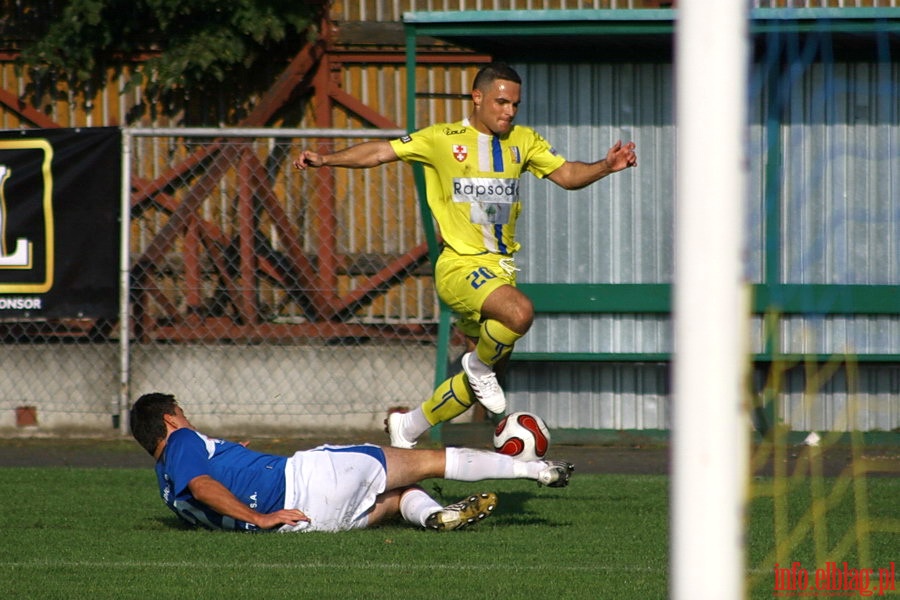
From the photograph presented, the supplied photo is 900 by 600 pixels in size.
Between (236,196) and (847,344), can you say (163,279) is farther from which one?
(847,344)

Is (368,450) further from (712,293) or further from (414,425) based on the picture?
(712,293)

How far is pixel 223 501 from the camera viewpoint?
6.09m

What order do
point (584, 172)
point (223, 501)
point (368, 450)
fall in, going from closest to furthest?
point (223, 501)
point (368, 450)
point (584, 172)

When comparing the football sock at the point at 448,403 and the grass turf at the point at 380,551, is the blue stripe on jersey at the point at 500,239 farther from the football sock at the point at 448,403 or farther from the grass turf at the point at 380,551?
the grass turf at the point at 380,551

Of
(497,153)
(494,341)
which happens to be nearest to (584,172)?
(497,153)

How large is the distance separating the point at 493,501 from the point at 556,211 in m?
4.48

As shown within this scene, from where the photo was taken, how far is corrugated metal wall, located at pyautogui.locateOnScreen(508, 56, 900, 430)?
9.98 metres

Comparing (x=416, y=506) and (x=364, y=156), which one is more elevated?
(x=364, y=156)

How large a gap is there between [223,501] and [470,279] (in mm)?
1955

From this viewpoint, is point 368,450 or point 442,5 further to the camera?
point 442,5

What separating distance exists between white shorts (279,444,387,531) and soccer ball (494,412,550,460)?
2.27ft

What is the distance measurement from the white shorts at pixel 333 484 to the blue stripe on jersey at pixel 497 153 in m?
1.85

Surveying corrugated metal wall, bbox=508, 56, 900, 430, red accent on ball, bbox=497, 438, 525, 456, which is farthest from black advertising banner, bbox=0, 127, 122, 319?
red accent on ball, bbox=497, 438, 525, 456

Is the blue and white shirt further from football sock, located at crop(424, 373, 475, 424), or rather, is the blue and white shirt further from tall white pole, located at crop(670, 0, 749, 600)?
tall white pole, located at crop(670, 0, 749, 600)
